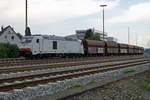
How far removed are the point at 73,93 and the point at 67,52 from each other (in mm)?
25031

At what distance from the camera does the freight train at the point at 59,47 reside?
24.9 m

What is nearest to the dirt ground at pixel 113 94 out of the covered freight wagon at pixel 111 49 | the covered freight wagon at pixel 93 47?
the covered freight wagon at pixel 93 47

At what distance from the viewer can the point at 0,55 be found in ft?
92.7

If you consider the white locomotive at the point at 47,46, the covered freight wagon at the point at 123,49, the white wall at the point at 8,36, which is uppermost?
the white wall at the point at 8,36

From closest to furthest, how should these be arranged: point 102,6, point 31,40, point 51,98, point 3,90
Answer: point 51,98
point 3,90
point 31,40
point 102,6

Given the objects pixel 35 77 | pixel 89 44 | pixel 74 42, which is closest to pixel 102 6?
pixel 89 44

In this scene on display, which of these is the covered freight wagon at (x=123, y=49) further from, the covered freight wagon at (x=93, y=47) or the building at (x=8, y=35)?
the building at (x=8, y=35)

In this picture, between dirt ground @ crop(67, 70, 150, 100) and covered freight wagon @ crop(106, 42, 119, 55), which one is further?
covered freight wagon @ crop(106, 42, 119, 55)

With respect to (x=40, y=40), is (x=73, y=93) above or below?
below

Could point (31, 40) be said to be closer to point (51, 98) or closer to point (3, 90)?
point (3, 90)

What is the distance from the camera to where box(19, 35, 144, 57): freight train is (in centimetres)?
2494

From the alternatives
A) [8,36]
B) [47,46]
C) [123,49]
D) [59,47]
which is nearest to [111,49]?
[123,49]

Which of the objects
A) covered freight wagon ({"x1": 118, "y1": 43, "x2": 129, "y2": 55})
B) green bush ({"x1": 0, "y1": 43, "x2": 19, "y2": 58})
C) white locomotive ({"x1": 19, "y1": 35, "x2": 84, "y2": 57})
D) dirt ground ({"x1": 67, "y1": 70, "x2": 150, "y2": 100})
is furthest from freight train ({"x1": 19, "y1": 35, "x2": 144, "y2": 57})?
dirt ground ({"x1": 67, "y1": 70, "x2": 150, "y2": 100})

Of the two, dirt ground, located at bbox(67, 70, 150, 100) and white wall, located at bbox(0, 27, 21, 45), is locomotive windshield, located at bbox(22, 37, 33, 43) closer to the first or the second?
dirt ground, located at bbox(67, 70, 150, 100)
